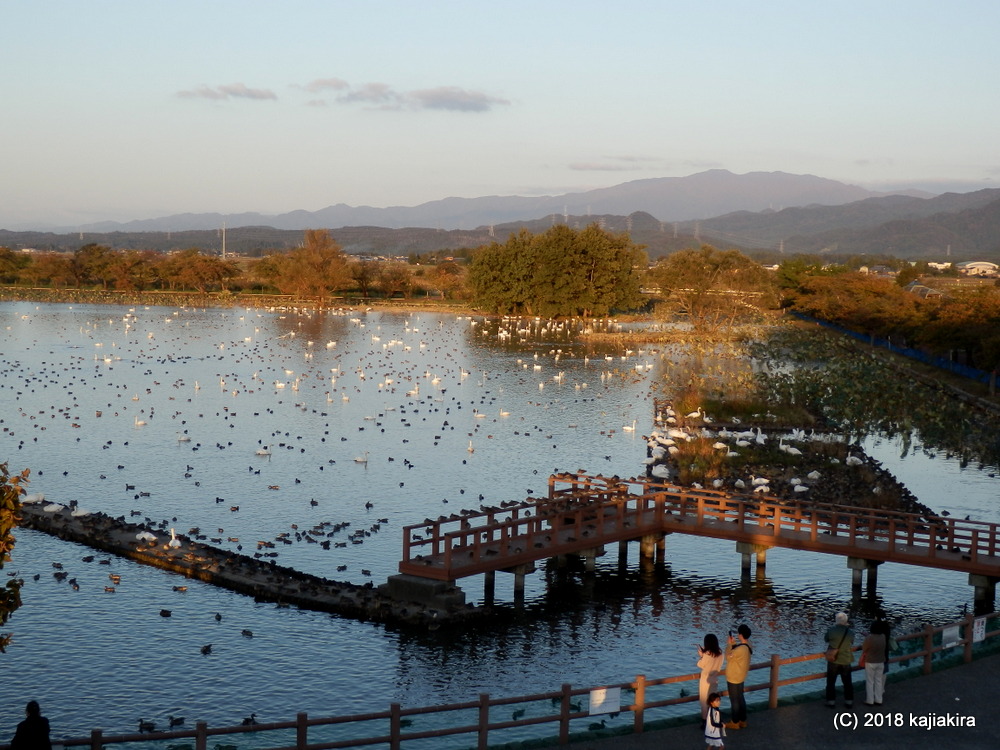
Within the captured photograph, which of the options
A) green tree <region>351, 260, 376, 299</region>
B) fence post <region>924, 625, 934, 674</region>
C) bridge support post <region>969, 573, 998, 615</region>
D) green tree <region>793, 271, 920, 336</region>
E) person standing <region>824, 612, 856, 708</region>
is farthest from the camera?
green tree <region>351, 260, 376, 299</region>

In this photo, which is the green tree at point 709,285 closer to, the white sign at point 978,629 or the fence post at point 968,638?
the white sign at point 978,629

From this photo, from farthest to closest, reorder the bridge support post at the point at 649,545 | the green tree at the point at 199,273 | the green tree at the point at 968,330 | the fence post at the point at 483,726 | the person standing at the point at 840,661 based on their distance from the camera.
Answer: the green tree at the point at 199,273
the green tree at the point at 968,330
the bridge support post at the point at 649,545
the person standing at the point at 840,661
the fence post at the point at 483,726

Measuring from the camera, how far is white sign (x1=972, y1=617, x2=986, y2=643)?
1725 centimetres

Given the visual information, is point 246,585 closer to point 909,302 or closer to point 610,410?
point 610,410

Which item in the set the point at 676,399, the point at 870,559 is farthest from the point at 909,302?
the point at 870,559

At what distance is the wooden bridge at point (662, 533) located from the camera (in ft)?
74.9

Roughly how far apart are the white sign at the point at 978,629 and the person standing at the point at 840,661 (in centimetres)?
278

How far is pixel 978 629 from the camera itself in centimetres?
1736

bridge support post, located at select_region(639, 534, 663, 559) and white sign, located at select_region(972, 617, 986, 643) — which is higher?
white sign, located at select_region(972, 617, 986, 643)

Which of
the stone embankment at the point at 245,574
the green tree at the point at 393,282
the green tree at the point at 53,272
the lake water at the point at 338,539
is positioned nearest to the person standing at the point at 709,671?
the lake water at the point at 338,539

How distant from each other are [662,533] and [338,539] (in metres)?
7.99

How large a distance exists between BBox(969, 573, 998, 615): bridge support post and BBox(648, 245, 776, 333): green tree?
7712cm

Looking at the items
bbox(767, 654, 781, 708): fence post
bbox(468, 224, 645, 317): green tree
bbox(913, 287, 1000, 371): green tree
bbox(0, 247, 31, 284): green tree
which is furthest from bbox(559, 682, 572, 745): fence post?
bbox(0, 247, 31, 284): green tree

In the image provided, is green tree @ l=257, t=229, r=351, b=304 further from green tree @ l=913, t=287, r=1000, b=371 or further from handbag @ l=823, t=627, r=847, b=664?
handbag @ l=823, t=627, r=847, b=664
